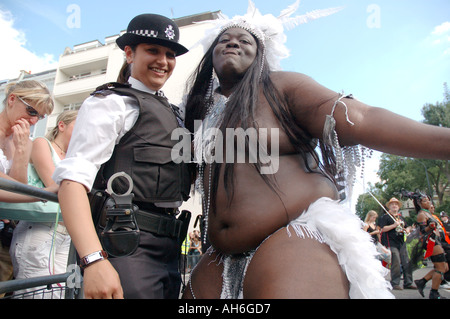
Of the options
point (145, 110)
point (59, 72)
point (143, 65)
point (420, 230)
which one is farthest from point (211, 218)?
point (59, 72)

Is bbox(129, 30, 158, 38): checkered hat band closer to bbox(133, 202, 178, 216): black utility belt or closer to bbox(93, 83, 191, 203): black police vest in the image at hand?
bbox(93, 83, 191, 203): black police vest

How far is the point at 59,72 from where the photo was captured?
981 inches

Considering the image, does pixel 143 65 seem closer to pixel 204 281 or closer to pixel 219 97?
pixel 219 97

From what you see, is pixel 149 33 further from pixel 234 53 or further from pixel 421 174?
pixel 421 174

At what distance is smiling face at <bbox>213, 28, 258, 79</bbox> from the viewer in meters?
1.73

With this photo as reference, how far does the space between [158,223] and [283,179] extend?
25.8 inches

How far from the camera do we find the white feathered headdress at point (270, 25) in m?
1.87

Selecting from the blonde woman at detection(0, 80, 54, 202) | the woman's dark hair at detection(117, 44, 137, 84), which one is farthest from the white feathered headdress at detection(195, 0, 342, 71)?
the blonde woman at detection(0, 80, 54, 202)

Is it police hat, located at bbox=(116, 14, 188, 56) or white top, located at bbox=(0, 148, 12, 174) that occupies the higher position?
police hat, located at bbox=(116, 14, 188, 56)

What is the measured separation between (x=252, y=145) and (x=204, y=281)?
2.29ft

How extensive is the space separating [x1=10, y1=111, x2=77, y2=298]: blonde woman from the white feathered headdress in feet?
4.87

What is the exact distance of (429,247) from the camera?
6.12 metres

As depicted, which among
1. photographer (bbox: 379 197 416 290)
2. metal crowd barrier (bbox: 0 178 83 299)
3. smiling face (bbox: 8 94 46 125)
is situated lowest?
photographer (bbox: 379 197 416 290)

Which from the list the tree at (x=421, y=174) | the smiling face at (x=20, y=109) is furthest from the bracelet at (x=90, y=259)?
the tree at (x=421, y=174)
